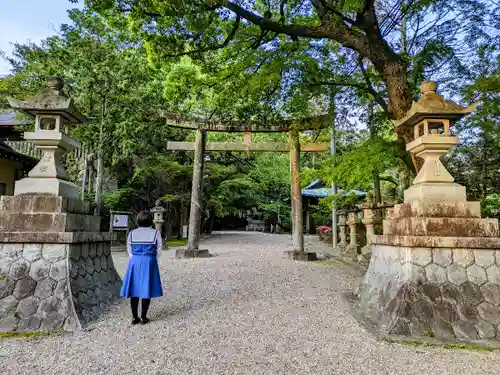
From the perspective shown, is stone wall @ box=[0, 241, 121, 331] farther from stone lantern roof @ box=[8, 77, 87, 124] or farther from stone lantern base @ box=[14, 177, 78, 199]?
stone lantern roof @ box=[8, 77, 87, 124]

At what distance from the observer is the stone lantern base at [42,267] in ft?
13.1

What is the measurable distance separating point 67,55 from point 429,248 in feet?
40.0

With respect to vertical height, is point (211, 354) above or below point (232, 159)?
below

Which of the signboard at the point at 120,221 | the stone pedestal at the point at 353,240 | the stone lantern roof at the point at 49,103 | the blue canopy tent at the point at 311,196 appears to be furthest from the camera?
the blue canopy tent at the point at 311,196

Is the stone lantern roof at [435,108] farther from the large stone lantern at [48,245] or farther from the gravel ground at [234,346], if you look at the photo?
the large stone lantern at [48,245]

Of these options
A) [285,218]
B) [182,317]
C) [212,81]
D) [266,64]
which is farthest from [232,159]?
[182,317]

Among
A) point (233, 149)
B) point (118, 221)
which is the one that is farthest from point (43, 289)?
point (118, 221)

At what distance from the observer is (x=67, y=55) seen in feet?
38.1

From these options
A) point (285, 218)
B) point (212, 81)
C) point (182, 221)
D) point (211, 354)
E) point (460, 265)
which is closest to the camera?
point (211, 354)

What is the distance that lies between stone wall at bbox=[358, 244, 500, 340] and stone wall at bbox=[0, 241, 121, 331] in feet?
11.7

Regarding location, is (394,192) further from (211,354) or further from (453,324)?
(211,354)

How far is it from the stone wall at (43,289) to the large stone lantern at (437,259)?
11.7 feet

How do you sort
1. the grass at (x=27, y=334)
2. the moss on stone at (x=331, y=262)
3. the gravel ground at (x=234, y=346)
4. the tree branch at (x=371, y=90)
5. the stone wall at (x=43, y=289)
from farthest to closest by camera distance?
1. the moss on stone at (x=331, y=262)
2. the tree branch at (x=371, y=90)
3. the stone wall at (x=43, y=289)
4. the grass at (x=27, y=334)
5. the gravel ground at (x=234, y=346)

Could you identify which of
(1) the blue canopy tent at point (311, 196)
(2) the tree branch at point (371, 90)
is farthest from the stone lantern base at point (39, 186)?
(1) the blue canopy tent at point (311, 196)
